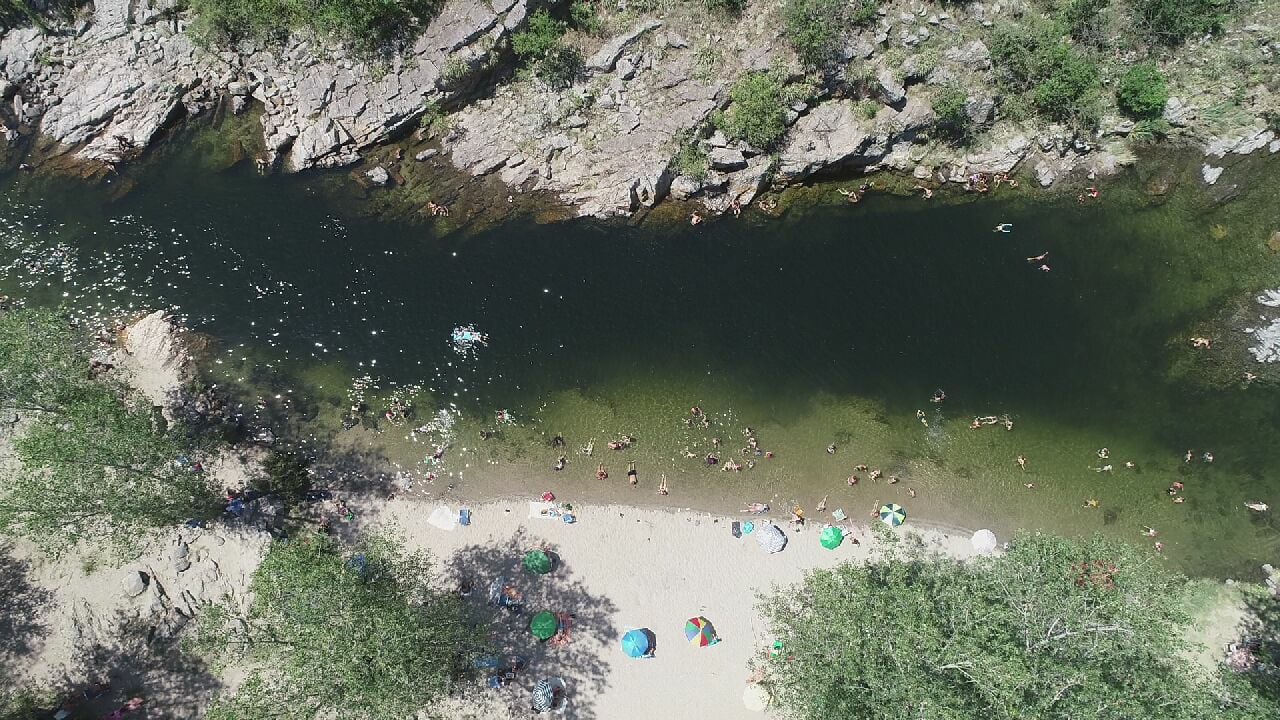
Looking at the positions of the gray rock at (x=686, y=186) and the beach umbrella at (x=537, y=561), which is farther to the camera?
the gray rock at (x=686, y=186)

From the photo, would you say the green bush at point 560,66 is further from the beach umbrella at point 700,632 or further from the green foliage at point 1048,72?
the beach umbrella at point 700,632

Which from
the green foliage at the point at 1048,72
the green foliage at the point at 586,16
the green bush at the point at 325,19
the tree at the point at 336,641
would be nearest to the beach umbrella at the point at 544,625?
the tree at the point at 336,641

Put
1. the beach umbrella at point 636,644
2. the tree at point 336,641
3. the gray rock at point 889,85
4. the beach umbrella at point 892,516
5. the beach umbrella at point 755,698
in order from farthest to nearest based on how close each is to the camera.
→ the gray rock at point 889,85 → the beach umbrella at point 892,516 → the beach umbrella at point 636,644 → the beach umbrella at point 755,698 → the tree at point 336,641

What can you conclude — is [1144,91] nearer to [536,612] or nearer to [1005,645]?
[1005,645]

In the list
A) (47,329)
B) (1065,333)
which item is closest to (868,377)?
(1065,333)

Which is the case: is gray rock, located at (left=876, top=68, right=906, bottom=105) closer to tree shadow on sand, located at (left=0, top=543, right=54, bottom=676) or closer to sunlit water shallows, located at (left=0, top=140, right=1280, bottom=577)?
sunlit water shallows, located at (left=0, top=140, right=1280, bottom=577)

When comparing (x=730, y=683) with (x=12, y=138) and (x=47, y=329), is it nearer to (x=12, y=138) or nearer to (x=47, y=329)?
(x=47, y=329)

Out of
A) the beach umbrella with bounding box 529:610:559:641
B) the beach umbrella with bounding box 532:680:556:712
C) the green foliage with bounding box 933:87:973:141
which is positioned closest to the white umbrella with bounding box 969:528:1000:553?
the beach umbrella with bounding box 529:610:559:641
